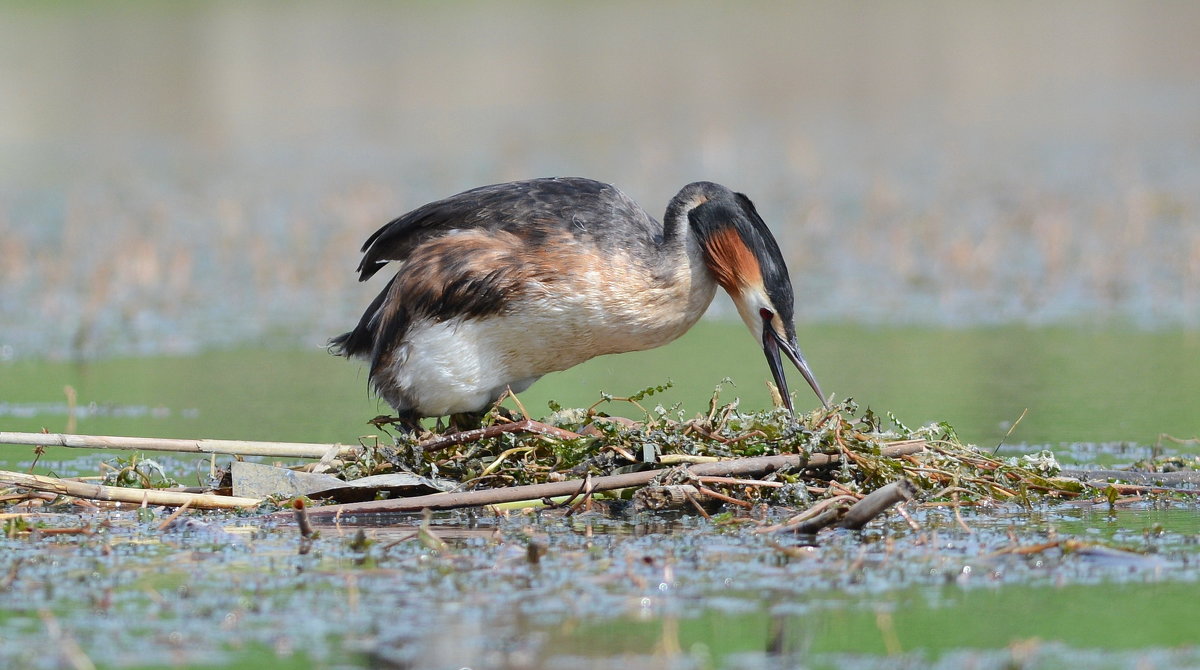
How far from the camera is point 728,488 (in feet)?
21.5

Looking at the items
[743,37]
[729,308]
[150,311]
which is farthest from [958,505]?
[743,37]

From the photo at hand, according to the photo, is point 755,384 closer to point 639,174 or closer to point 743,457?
point 743,457

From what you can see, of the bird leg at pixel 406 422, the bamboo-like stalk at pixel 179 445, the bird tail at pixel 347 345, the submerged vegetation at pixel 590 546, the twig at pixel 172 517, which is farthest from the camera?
the bird tail at pixel 347 345

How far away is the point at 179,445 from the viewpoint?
22.4ft

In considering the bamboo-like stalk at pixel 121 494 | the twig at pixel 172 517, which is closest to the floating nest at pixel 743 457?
the bamboo-like stalk at pixel 121 494

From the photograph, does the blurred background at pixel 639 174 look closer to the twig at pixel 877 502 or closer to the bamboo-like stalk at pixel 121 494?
the bamboo-like stalk at pixel 121 494

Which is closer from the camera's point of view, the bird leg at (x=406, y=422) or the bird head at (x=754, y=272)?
the bird head at (x=754, y=272)

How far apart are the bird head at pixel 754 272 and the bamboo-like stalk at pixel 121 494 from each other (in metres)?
2.13

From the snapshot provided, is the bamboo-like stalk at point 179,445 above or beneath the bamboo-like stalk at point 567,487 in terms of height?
above

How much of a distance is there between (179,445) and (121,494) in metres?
0.55

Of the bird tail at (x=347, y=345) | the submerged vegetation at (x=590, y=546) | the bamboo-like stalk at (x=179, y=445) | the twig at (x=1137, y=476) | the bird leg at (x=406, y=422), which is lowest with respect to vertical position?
the submerged vegetation at (x=590, y=546)

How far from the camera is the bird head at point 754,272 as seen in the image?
681 centimetres

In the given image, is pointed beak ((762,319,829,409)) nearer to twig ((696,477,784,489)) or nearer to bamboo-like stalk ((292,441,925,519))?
bamboo-like stalk ((292,441,925,519))

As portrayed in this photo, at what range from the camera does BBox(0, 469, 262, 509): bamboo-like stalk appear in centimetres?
630
